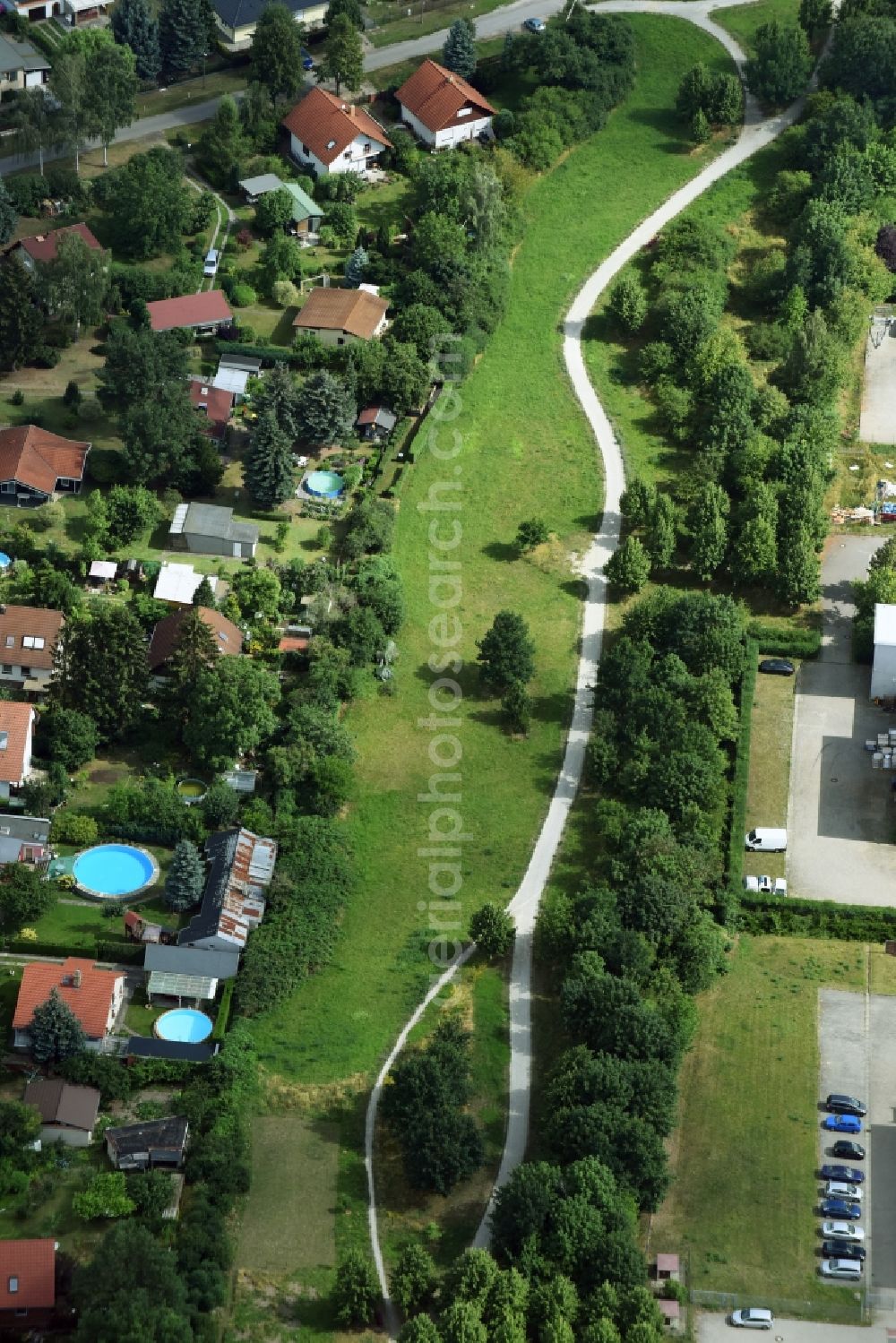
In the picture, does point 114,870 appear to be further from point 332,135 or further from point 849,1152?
point 332,135

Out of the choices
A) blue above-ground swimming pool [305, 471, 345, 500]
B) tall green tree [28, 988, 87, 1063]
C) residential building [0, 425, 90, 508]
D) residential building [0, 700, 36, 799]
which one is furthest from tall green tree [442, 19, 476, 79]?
tall green tree [28, 988, 87, 1063]

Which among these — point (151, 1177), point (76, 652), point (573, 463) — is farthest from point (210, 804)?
point (573, 463)

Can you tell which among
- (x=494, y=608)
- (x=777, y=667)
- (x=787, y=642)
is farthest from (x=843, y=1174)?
(x=494, y=608)

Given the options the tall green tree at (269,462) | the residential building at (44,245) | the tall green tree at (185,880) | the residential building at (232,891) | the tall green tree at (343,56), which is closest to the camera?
the residential building at (232,891)

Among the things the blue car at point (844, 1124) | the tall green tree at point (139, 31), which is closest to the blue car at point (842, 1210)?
the blue car at point (844, 1124)

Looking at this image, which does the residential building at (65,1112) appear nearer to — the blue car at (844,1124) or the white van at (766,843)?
the blue car at (844,1124)

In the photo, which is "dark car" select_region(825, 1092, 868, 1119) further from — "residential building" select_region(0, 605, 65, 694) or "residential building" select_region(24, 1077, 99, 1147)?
"residential building" select_region(0, 605, 65, 694)
